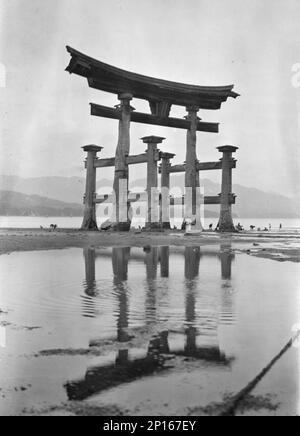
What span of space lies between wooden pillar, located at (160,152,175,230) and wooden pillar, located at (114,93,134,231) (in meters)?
6.17

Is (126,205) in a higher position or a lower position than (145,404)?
higher

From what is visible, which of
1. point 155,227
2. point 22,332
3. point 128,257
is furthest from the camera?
point 155,227

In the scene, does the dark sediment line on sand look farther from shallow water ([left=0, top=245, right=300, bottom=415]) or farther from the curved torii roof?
the curved torii roof

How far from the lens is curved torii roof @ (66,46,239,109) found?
22.2 meters

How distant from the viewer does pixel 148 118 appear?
26.9 m

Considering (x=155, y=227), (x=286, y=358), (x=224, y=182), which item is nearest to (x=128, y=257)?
(x=286, y=358)

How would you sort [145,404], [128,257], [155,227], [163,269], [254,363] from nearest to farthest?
[145,404]
[254,363]
[163,269]
[128,257]
[155,227]

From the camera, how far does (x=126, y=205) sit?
82.5 ft

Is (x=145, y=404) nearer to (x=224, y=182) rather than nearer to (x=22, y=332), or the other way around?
(x=22, y=332)

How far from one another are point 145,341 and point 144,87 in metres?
23.4

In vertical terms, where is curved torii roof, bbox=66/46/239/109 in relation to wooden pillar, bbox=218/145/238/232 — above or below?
above

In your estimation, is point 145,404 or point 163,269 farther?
point 163,269

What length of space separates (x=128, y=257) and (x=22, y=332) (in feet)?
25.7

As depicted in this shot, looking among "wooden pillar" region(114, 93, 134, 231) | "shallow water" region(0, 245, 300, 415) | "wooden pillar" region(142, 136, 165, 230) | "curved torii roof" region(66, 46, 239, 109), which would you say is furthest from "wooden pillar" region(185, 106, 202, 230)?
"shallow water" region(0, 245, 300, 415)
